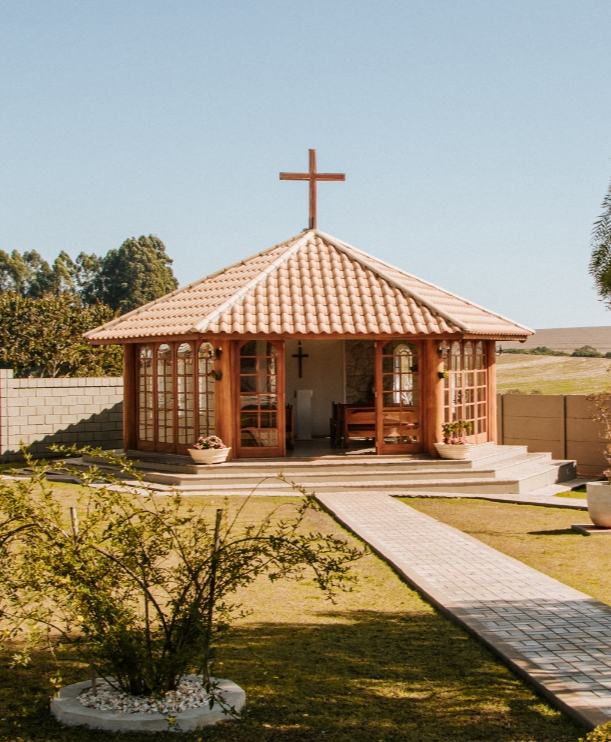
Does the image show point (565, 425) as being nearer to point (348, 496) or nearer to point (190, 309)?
point (348, 496)

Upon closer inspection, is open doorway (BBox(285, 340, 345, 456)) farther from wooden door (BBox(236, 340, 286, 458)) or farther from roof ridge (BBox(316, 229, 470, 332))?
wooden door (BBox(236, 340, 286, 458))

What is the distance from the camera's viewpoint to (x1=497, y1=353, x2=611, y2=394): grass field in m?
43.0

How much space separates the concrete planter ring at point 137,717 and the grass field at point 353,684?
0.07m

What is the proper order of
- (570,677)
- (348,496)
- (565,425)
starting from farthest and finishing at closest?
1. (565,425)
2. (348,496)
3. (570,677)

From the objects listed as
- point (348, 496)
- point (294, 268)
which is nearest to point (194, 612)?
point (348, 496)

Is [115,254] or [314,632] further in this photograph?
[115,254]

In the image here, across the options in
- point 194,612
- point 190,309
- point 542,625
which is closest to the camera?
point 194,612

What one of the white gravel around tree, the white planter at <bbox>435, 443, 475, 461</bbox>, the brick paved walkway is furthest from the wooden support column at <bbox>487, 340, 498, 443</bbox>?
the white gravel around tree

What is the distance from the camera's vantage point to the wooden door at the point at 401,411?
707 inches

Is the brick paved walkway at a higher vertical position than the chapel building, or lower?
lower

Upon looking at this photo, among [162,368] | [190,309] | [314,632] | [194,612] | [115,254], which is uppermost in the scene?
[115,254]

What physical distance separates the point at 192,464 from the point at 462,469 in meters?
4.88

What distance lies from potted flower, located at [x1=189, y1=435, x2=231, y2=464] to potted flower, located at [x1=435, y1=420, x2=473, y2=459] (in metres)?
3.98

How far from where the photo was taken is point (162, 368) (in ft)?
61.1
